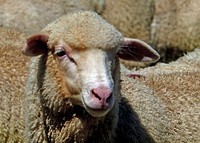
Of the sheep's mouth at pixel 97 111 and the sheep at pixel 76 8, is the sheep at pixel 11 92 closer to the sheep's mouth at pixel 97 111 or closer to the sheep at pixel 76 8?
the sheep at pixel 76 8

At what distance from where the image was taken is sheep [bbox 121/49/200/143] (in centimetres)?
544

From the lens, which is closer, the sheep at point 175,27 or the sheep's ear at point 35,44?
the sheep's ear at point 35,44

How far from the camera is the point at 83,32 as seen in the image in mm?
4699

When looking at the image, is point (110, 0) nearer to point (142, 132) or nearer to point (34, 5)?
point (34, 5)

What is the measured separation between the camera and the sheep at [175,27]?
970 centimetres

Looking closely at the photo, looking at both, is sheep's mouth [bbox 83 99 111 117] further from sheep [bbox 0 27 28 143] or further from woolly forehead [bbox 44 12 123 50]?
sheep [bbox 0 27 28 143]

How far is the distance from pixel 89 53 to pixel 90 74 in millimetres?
166

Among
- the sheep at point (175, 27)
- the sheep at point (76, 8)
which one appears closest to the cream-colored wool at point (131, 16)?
the sheep at point (76, 8)

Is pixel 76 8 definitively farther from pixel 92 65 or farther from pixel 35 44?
pixel 92 65

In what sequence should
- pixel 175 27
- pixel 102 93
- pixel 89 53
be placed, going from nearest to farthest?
pixel 102 93 < pixel 89 53 < pixel 175 27

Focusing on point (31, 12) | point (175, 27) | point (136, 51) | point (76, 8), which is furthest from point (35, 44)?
point (175, 27)

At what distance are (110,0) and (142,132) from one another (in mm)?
4414

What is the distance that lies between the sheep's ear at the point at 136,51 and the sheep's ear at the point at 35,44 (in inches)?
19.3

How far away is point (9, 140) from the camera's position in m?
6.15
